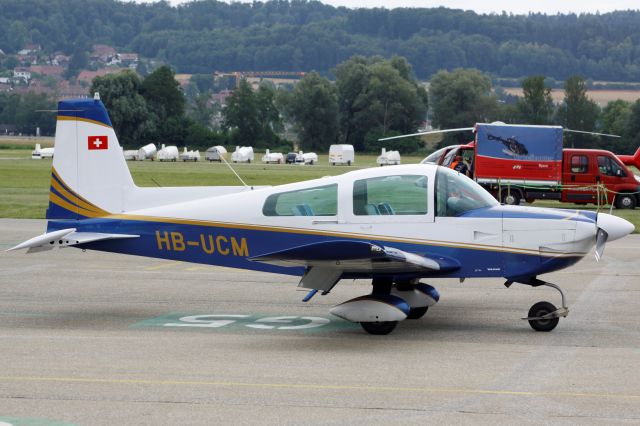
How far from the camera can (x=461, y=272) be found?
440 inches

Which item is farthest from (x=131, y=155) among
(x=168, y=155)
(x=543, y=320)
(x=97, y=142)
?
(x=543, y=320)

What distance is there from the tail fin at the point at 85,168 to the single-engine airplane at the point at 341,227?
0.01 metres

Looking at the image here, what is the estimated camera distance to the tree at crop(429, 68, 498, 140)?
4104 inches

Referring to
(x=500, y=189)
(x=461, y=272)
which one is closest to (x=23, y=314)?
(x=461, y=272)

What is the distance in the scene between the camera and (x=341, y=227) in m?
11.3

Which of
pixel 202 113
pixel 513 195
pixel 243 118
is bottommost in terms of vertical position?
pixel 202 113

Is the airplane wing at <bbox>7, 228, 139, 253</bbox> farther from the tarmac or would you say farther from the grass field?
the grass field

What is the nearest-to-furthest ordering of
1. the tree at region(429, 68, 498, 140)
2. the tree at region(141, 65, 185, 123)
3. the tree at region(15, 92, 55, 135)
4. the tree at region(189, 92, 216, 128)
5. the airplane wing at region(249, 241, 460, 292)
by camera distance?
the airplane wing at region(249, 241, 460, 292) < the tree at region(429, 68, 498, 140) < the tree at region(141, 65, 185, 123) < the tree at region(189, 92, 216, 128) < the tree at region(15, 92, 55, 135)

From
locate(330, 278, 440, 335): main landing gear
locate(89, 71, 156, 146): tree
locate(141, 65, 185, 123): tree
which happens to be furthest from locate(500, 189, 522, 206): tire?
locate(141, 65, 185, 123): tree

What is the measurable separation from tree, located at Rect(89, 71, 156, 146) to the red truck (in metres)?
69.7

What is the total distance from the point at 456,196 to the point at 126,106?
9319 centimetres

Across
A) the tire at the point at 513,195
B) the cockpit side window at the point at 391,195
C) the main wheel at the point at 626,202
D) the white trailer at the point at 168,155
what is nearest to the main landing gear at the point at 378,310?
the cockpit side window at the point at 391,195

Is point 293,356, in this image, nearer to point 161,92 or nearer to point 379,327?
point 379,327

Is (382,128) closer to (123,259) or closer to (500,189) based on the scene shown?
(500,189)
